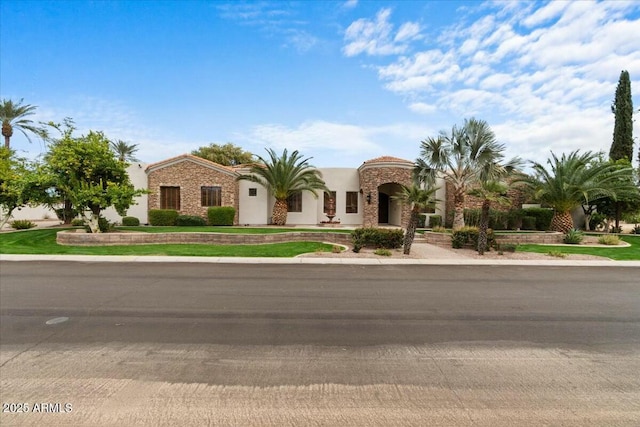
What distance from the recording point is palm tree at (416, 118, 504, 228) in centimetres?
1834

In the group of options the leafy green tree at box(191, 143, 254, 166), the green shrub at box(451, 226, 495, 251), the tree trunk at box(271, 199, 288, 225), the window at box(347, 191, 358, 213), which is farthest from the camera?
the leafy green tree at box(191, 143, 254, 166)

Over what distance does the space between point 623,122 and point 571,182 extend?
12177 mm

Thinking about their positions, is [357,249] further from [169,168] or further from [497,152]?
[169,168]

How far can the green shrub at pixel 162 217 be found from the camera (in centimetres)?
2277

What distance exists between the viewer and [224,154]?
42.8 meters

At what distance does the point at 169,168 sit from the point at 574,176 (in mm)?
25818

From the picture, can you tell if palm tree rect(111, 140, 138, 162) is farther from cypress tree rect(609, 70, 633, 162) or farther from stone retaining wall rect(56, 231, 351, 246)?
cypress tree rect(609, 70, 633, 162)

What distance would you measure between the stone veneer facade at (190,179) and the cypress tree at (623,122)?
96.8 feet

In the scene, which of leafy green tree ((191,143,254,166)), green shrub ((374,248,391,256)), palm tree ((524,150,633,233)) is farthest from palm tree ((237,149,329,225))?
leafy green tree ((191,143,254,166))

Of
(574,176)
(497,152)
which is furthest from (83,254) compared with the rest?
(574,176)

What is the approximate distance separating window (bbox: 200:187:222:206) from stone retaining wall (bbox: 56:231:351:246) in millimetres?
8387

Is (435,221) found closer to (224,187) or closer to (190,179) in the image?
(224,187)

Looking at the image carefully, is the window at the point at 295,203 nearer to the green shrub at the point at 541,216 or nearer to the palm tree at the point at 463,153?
the palm tree at the point at 463,153

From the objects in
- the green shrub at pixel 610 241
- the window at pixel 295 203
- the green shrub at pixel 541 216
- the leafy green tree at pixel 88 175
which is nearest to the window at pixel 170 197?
the leafy green tree at pixel 88 175
